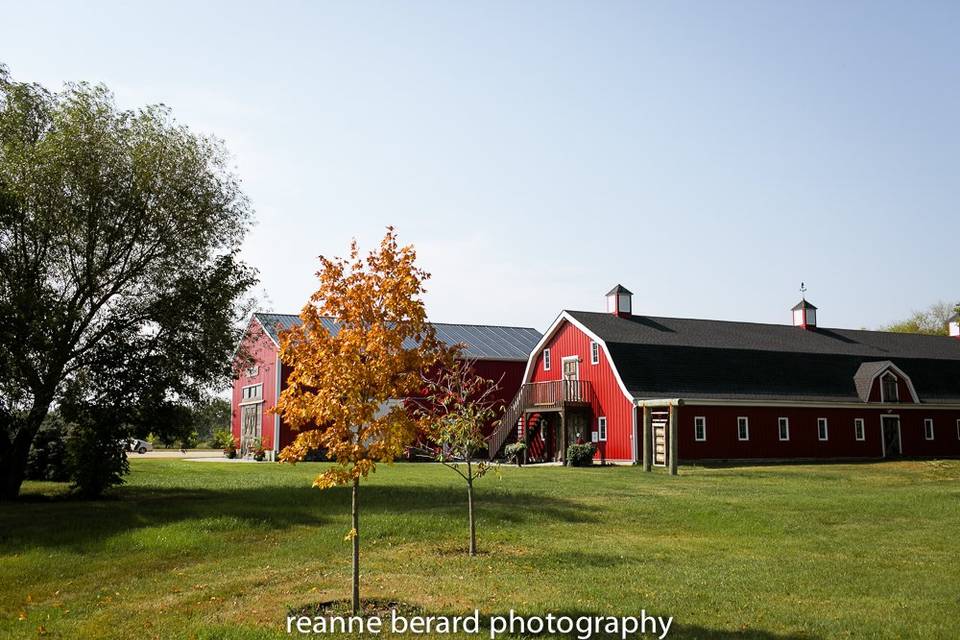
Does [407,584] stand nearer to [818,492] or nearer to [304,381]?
[304,381]

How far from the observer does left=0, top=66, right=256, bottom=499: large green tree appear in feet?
65.0

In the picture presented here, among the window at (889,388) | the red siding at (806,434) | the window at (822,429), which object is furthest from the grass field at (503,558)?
the window at (889,388)

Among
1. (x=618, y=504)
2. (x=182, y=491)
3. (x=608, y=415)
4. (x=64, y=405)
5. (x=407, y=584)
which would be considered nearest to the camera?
(x=407, y=584)

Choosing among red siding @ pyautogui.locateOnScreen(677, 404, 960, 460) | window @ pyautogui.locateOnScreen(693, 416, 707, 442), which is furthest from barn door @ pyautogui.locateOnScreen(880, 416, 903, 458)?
window @ pyautogui.locateOnScreen(693, 416, 707, 442)

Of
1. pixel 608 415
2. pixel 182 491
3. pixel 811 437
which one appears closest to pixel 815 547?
pixel 182 491

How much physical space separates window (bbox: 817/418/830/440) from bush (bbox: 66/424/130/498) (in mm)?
31182

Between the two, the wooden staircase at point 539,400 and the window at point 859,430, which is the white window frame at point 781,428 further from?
the wooden staircase at point 539,400

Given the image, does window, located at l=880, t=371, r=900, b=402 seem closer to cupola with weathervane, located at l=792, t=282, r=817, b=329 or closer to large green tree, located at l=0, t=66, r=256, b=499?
cupola with weathervane, located at l=792, t=282, r=817, b=329

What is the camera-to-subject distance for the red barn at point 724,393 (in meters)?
36.5

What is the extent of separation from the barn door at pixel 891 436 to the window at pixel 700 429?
11.0m

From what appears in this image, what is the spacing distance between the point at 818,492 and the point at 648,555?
10.3 meters

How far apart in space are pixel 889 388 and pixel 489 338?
70.1ft

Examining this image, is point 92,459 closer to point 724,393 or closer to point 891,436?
point 724,393

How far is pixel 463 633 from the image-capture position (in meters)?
8.64
